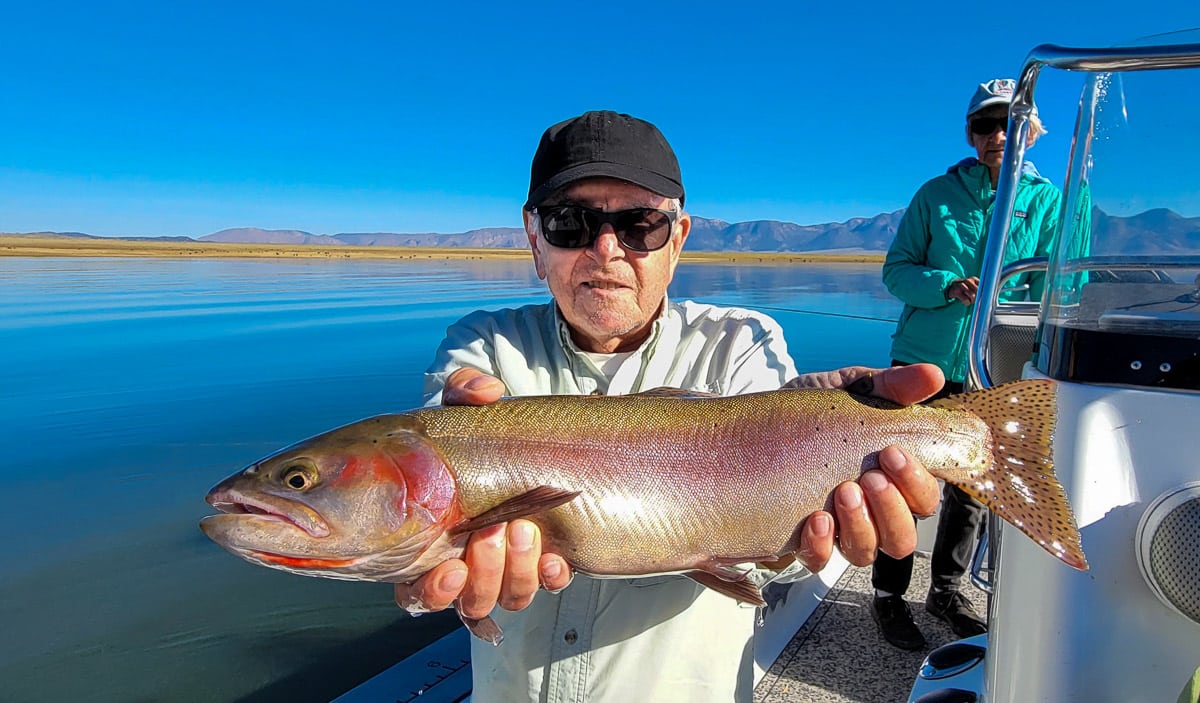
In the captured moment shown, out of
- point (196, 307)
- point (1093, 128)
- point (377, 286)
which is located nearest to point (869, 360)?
point (1093, 128)

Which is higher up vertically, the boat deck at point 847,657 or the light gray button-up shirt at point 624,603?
the light gray button-up shirt at point 624,603

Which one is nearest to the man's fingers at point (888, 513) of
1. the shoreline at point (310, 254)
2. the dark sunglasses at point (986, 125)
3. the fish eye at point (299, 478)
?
the fish eye at point (299, 478)

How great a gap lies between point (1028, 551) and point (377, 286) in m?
31.6

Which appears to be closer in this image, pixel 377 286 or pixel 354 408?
pixel 354 408

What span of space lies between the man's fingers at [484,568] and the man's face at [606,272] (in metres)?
0.97

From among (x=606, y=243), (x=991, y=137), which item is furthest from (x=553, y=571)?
(x=991, y=137)

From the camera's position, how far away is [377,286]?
31250 mm

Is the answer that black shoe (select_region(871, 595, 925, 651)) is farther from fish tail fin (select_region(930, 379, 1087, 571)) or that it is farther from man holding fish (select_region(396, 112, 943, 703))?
fish tail fin (select_region(930, 379, 1087, 571))

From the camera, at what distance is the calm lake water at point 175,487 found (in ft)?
14.9

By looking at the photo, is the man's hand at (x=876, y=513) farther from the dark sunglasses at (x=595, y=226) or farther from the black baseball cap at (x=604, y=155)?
the black baseball cap at (x=604, y=155)

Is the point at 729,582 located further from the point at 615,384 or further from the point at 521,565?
the point at 615,384

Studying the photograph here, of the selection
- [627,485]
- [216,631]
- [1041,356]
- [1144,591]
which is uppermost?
[1041,356]

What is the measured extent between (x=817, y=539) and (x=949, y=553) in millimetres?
2551

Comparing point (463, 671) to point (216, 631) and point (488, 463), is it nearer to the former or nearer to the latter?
point (488, 463)
